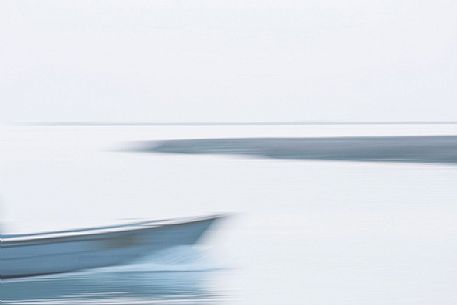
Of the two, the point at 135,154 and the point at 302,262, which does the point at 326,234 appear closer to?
the point at 302,262

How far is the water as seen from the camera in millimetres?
5539

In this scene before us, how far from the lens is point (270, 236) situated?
30.9 ft

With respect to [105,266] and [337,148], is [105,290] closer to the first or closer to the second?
[105,266]

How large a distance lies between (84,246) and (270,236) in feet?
13.7

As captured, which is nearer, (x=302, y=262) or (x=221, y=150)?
(x=302, y=262)

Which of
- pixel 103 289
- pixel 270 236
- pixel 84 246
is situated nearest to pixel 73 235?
pixel 84 246

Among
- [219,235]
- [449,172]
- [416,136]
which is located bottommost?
[219,235]

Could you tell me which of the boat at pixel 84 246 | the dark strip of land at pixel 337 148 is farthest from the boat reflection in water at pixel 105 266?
the dark strip of land at pixel 337 148

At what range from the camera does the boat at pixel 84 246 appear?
5223 millimetres

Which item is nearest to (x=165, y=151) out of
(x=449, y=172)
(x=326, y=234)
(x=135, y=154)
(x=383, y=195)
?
(x=135, y=154)

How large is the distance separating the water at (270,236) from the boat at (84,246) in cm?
7

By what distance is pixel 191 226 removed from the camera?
20.6 ft

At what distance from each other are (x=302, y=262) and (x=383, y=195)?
32.8 feet

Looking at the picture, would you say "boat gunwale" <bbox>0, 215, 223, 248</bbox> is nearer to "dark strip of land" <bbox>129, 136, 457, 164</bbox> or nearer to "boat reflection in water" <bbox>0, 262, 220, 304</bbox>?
"boat reflection in water" <bbox>0, 262, 220, 304</bbox>
